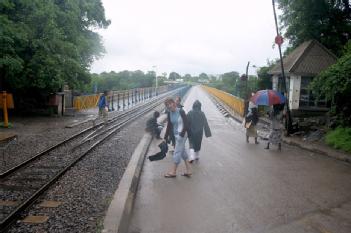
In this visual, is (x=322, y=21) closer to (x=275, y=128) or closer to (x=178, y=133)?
(x=275, y=128)

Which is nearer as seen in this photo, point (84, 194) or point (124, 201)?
point (124, 201)

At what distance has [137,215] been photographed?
701 centimetres

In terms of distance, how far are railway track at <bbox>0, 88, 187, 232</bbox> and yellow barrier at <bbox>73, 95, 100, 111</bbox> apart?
12.6 meters

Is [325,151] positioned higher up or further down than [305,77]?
further down

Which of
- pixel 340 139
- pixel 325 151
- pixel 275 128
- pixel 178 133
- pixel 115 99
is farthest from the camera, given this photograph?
pixel 115 99

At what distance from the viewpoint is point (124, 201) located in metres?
7.13

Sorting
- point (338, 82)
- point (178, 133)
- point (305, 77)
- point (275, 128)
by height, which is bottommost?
point (275, 128)

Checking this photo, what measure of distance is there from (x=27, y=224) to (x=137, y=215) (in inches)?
66.1

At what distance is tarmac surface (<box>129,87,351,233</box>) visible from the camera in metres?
6.59

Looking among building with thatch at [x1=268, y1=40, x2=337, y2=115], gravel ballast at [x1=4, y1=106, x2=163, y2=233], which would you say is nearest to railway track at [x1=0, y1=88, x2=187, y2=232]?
gravel ballast at [x1=4, y1=106, x2=163, y2=233]

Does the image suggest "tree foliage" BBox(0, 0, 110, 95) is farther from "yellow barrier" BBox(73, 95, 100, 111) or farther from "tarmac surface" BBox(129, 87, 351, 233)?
"tarmac surface" BBox(129, 87, 351, 233)

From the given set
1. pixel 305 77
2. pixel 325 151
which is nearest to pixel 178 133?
pixel 325 151

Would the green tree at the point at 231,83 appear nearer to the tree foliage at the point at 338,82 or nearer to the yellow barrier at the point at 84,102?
the yellow barrier at the point at 84,102

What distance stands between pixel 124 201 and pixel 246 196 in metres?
2.44
